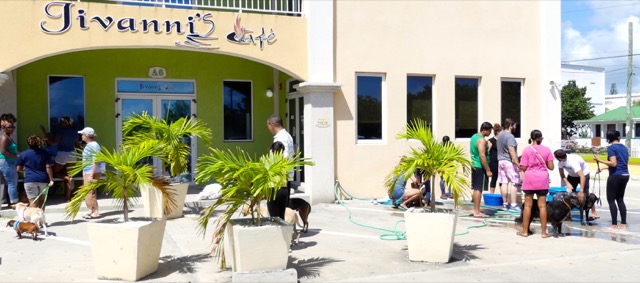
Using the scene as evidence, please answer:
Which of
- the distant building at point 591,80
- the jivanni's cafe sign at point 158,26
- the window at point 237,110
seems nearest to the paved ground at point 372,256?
the jivanni's cafe sign at point 158,26

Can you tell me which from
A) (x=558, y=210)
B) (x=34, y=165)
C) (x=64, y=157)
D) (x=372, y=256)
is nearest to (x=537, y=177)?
(x=558, y=210)

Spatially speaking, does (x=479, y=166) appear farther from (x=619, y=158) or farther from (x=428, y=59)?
(x=428, y=59)

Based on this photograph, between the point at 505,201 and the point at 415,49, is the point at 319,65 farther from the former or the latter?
the point at 505,201

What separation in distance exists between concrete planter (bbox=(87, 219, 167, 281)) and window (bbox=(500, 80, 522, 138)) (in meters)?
10.4

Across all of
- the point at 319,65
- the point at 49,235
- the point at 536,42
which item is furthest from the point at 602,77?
the point at 49,235

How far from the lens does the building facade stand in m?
10.7

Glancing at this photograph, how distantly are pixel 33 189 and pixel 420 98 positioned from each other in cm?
836

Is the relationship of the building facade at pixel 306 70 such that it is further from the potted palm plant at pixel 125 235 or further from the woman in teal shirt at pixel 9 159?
the potted palm plant at pixel 125 235

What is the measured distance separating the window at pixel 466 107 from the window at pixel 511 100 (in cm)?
79

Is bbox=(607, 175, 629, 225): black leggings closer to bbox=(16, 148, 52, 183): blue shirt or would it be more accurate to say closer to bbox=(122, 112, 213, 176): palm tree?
bbox=(122, 112, 213, 176): palm tree

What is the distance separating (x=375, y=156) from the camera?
41.0 ft

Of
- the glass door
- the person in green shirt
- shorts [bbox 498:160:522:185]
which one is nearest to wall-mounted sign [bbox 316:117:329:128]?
the person in green shirt

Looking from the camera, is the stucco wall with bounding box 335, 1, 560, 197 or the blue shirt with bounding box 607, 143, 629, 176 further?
the stucco wall with bounding box 335, 1, 560, 197

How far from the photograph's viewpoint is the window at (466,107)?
44.0ft
